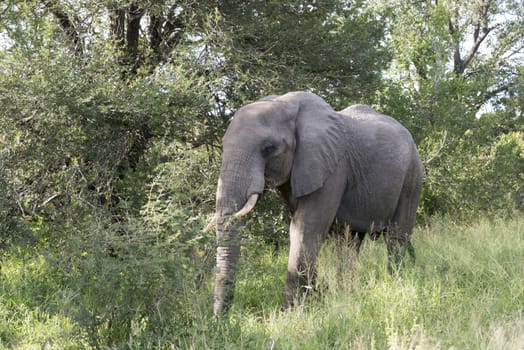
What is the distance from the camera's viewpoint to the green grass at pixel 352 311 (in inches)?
134

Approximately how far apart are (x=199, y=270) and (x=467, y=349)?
5.83ft

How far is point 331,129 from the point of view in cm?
481

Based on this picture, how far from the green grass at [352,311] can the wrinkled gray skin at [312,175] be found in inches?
12.0

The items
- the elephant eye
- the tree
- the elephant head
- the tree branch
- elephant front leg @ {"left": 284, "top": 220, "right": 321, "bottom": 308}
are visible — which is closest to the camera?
the elephant head

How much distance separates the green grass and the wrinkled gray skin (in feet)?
1.00

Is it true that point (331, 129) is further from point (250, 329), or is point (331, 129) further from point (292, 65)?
point (292, 65)

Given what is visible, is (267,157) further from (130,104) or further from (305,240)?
(130,104)

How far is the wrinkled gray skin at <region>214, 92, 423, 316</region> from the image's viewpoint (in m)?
4.21

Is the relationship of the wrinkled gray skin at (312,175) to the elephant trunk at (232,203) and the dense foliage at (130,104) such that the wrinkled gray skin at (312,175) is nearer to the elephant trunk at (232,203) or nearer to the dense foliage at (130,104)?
the elephant trunk at (232,203)

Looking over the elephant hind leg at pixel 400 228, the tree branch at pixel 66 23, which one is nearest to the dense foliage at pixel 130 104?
the tree branch at pixel 66 23

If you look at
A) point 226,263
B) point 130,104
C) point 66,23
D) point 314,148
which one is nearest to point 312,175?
point 314,148

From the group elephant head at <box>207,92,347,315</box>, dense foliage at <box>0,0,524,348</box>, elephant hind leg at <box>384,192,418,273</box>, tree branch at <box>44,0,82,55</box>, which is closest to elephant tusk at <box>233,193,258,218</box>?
elephant head at <box>207,92,347,315</box>

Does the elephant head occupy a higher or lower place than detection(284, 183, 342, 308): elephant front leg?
higher

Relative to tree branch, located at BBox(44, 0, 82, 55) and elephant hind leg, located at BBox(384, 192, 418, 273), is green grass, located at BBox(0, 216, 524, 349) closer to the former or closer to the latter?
elephant hind leg, located at BBox(384, 192, 418, 273)
